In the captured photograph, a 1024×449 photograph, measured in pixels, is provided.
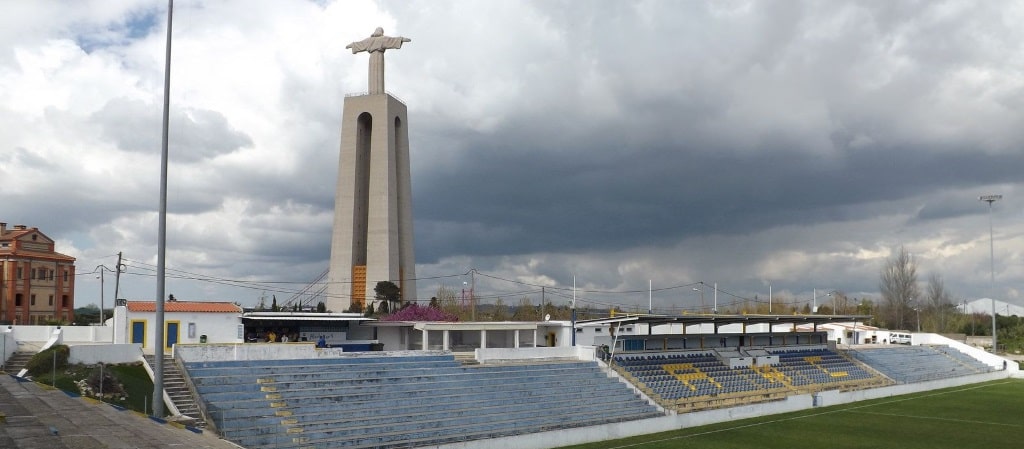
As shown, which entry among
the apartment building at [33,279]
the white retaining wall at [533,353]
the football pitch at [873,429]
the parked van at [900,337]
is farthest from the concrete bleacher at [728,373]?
the apartment building at [33,279]

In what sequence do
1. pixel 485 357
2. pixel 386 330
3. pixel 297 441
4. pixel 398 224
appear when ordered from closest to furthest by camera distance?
pixel 297 441 < pixel 485 357 < pixel 386 330 < pixel 398 224

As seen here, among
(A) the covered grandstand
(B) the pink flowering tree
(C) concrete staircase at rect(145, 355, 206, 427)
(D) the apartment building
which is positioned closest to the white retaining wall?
(A) the covered grandstand

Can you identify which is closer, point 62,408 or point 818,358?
point 62,408

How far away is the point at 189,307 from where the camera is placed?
36.0 m

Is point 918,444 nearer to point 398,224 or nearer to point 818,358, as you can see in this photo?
point 818,358

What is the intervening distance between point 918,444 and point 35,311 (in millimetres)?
66249

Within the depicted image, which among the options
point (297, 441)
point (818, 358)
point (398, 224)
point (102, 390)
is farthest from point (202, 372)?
point (398, 224)

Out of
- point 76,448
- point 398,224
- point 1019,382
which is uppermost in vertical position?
point 398,224

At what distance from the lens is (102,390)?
1032 inches

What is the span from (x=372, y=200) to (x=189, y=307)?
43.9 metres

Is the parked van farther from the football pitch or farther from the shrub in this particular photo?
the shrub

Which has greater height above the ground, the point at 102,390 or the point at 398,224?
the point at 398,224

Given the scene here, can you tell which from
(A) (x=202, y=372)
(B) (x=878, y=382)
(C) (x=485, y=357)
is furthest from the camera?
(B) (x=878, y=382)

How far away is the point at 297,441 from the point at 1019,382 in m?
63.8
